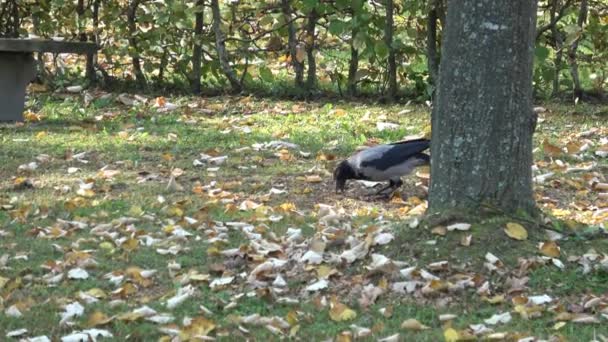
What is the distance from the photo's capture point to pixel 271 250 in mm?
5957

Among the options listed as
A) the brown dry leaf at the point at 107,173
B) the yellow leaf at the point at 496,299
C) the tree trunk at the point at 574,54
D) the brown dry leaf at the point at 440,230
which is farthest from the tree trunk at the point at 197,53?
the yellow leaf at the point at 496,299

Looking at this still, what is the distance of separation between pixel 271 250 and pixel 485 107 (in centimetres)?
138

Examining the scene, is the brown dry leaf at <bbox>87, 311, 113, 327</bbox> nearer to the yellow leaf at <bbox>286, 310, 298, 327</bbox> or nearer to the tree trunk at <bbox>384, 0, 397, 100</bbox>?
the yellow leaf at <bbox>286, 310, 298, 327</bbox>

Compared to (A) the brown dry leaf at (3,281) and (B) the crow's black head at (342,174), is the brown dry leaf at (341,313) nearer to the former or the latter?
(A) the brown dry leaf at (3,281)

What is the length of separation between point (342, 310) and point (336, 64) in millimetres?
7111

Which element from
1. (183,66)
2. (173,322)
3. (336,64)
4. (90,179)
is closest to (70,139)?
(90,179)

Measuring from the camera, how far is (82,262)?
5.87m

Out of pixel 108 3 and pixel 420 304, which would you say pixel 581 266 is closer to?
pixel 420 304

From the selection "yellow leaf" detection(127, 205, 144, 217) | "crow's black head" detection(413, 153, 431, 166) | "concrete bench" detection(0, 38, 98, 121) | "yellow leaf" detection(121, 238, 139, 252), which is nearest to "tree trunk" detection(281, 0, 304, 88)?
"concrete bench" detection(0, 38, 98, 121)

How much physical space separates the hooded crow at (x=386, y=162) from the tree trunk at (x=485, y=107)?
5.61 feet

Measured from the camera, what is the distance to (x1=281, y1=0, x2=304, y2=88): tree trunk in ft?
36.9

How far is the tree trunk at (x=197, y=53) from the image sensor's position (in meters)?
11.6

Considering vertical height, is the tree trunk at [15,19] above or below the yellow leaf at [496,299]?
above

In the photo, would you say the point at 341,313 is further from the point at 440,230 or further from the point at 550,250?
the point at 550,250
